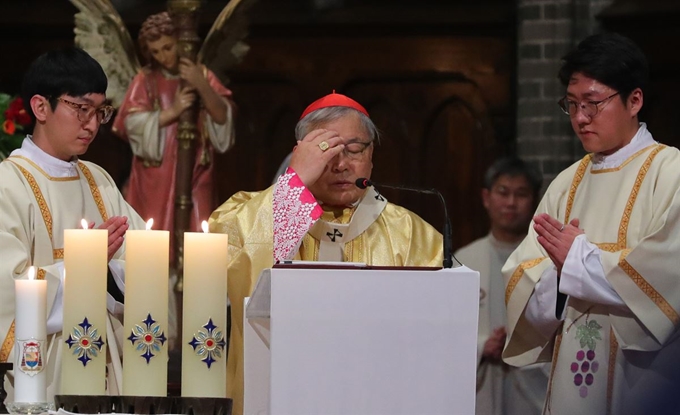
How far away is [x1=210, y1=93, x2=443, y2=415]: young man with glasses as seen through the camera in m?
3.58

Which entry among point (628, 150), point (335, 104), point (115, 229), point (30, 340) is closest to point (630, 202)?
point (628, 150)

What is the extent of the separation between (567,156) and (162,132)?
2643 mm

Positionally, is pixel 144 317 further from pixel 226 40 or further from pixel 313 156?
pixel 226 40

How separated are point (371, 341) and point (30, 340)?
76 centimetres

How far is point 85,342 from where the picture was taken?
272 cm

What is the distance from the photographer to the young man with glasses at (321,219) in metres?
3.58

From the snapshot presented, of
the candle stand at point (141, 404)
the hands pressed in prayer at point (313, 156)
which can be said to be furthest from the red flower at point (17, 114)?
the candle stand at point (141, 404)

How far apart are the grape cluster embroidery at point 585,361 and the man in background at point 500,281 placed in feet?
9.33

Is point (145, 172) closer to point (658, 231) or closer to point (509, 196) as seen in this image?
point (509, 196)

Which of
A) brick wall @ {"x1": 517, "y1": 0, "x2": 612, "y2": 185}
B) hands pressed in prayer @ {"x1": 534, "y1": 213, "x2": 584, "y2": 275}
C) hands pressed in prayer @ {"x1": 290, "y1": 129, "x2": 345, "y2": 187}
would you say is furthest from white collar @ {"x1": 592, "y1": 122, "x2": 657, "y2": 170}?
brick wall @ {"x1": 517, "y1": 0, "x2": 612, "y2": 185}

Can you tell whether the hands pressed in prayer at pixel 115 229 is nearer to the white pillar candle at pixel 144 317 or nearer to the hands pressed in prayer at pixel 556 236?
the white pillar candle at pixel 144 317

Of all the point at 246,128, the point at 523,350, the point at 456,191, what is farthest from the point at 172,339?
the point at 523,350

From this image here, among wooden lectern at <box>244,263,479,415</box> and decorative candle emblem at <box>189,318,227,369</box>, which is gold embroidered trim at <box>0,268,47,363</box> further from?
wooden lectern at <box>244,263,479,415</box>

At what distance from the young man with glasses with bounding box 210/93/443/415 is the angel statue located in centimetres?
354
